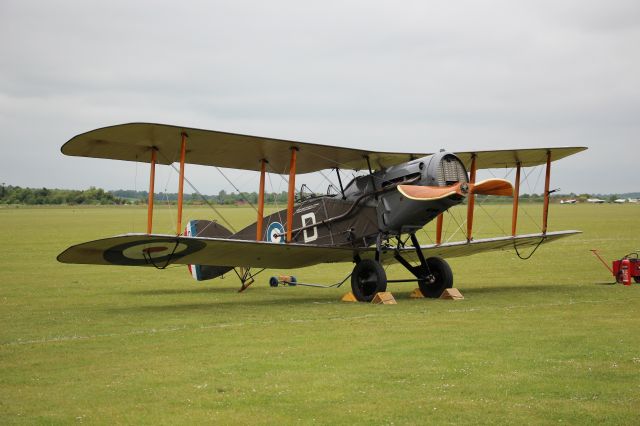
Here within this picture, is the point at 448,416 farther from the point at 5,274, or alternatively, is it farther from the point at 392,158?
the point at 5,274

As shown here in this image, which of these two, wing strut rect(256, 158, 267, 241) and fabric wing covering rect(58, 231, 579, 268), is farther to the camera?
wing strut rect(256, 158, 267, 241)

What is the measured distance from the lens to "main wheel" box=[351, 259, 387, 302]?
13395 millimetres

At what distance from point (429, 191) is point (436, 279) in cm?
229

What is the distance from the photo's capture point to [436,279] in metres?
14.5

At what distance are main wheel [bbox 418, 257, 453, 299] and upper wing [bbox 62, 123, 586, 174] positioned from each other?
1950mm

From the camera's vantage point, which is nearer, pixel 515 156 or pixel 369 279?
pixel 369 279

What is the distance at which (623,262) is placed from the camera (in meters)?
16.1

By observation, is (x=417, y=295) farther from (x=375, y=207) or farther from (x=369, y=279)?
(x=375, y=207)

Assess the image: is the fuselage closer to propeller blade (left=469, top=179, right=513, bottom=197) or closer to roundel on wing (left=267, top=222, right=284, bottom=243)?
roundel on wing (left=267, top=222, right=284, bottom=243)

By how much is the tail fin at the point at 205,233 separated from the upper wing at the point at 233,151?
206 cm

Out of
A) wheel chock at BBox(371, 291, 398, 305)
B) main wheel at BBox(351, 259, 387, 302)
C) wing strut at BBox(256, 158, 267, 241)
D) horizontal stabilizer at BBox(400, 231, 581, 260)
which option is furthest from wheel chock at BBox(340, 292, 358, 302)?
wing strut at BBox(256, 158, 267, 241)

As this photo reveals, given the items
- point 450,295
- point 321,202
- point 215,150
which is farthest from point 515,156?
point 215,150

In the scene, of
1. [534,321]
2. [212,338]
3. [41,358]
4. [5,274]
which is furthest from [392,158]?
[5,274]

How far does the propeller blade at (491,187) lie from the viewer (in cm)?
1280
